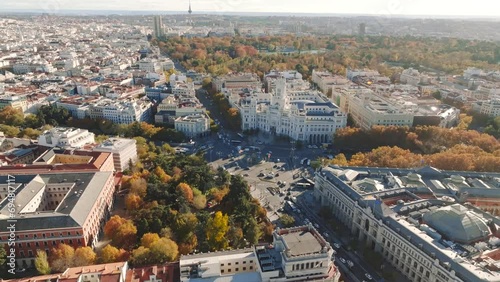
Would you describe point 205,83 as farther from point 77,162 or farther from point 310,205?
point 310,205

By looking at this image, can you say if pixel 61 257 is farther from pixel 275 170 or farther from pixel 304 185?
pixel 275 170

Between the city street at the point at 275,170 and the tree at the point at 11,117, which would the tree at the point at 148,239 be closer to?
the city street at the point at 275,170

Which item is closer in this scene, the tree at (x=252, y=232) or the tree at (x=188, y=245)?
the tree at (x=188, y=245)

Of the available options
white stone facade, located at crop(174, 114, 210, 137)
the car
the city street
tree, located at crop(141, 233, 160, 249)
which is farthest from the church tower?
tree, located at crop(141, 233, 160, 249)

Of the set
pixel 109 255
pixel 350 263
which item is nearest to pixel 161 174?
pixel 109 255

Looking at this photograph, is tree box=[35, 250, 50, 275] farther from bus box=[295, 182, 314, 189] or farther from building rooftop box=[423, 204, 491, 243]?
building rooftop box=[423, 204, 491, 243]

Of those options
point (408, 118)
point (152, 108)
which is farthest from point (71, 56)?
point (408, 118)

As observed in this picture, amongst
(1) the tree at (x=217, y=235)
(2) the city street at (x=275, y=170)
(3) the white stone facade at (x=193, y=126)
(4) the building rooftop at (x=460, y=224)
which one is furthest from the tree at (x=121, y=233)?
(3) the white stone facade at (x=193, y=126)
